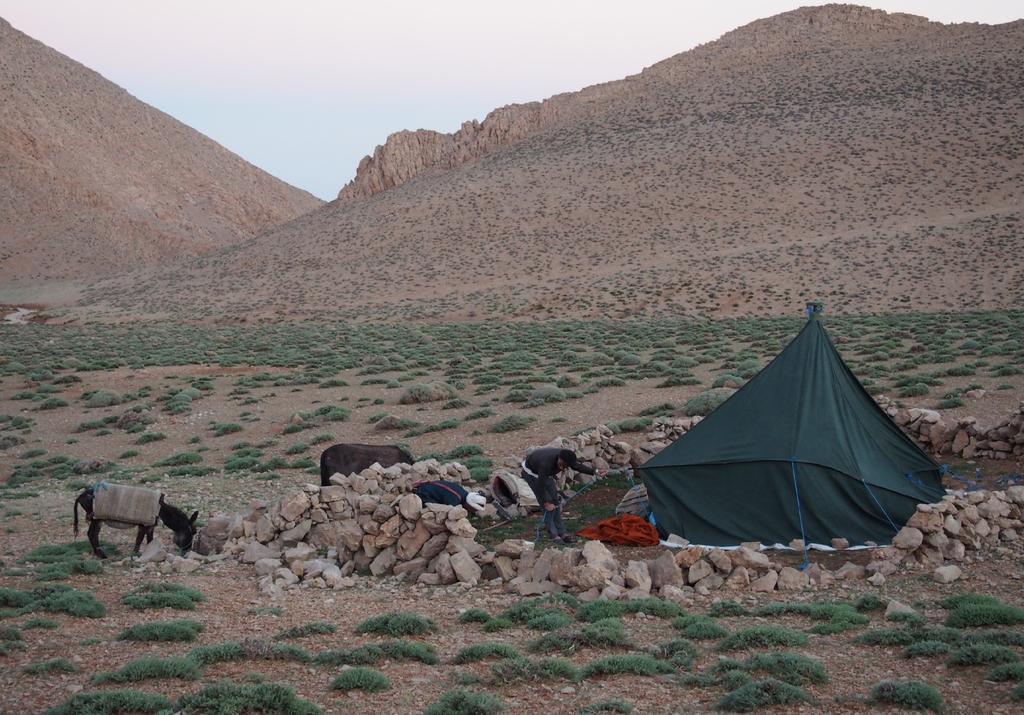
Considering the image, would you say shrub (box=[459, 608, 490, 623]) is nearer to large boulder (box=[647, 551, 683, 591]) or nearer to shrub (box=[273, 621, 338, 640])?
shrub (box=[273, 621, 338, 640])

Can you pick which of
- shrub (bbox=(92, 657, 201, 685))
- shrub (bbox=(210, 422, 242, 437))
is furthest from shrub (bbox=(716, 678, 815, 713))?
shrub (bbox=(210, 422, 242, 437))

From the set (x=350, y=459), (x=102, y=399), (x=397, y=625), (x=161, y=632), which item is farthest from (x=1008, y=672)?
(x=102, y=399)

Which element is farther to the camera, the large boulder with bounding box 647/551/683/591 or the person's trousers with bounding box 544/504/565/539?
the person's trousers with bounding box 544/504/565/539

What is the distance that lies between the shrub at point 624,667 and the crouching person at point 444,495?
4.87 metres

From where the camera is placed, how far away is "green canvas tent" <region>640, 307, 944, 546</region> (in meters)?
12.1

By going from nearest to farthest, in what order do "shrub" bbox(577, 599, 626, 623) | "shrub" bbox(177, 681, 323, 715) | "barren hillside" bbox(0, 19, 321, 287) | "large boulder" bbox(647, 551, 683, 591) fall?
"shrub" bbox(177, 681, 323, 715), "shrub" bbox(577, 599, 626, 623), "large boulder" bbox(647, 551, 683, 591), "barren hillside" bbox(0, 19, 321, 287)

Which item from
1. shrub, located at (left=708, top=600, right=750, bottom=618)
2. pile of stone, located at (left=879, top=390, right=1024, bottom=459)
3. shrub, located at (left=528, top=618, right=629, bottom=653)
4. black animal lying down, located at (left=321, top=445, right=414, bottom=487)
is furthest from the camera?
pile of stone, located at (left=879, top=390, right=1024, bottom=459)

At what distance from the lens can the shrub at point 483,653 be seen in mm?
8000

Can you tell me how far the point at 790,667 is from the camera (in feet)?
23.9

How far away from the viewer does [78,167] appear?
347 feet

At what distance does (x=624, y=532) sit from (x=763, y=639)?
4.12 metres

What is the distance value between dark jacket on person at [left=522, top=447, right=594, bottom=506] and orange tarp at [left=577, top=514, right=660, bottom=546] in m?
0.66

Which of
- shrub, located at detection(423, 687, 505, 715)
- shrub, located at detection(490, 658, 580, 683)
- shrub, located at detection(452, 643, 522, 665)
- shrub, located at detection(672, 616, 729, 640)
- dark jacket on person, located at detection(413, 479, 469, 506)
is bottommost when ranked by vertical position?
shrub, located at detection(672, 616, 729, 640)

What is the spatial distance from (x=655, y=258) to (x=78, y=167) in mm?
72701
